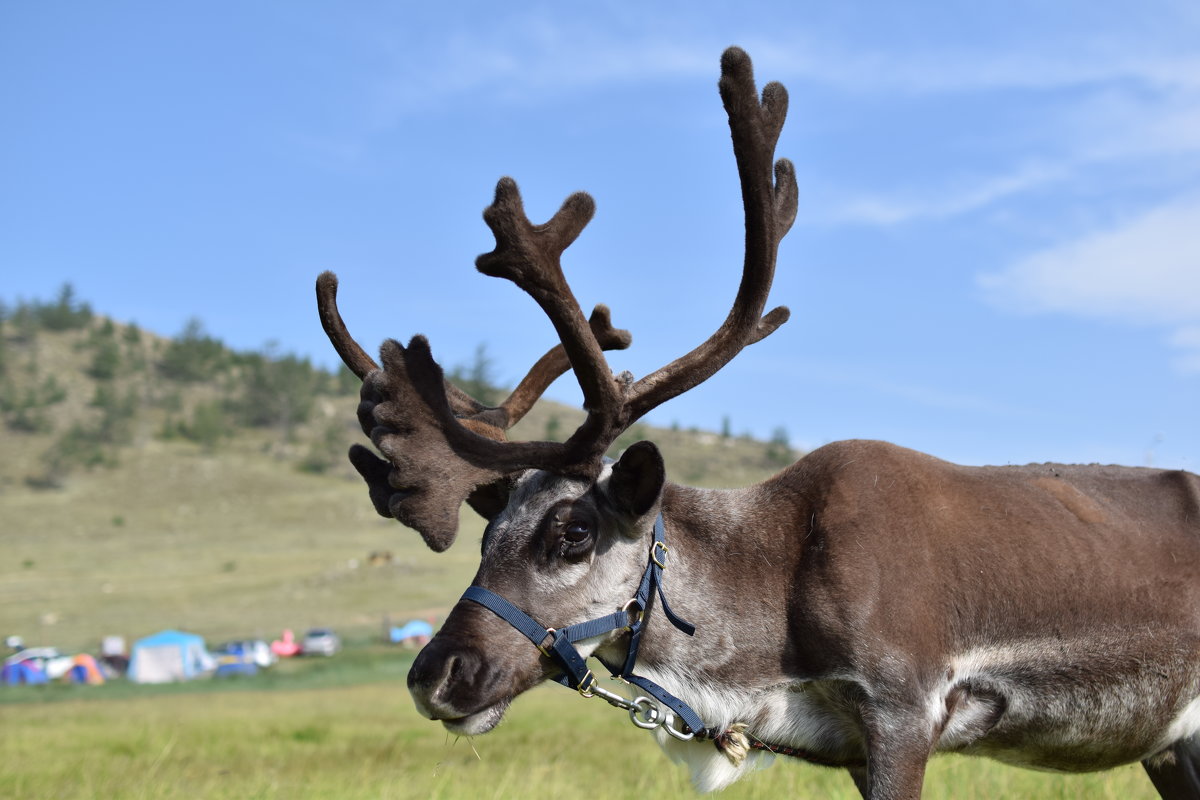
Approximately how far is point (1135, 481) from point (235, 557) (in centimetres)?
9434

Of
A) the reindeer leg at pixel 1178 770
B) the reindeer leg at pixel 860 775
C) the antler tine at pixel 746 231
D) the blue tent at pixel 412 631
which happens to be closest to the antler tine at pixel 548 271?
the antler tine at pixel 746 231

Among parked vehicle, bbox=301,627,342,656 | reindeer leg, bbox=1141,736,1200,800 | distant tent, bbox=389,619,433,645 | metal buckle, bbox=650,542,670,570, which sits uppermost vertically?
metal buckle, bbox=650,542,670,570

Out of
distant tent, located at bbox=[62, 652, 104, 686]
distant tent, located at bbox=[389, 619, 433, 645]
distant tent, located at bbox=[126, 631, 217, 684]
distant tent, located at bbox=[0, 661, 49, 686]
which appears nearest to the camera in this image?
distant tent, located at bbox=[0, 661, 49, 686]

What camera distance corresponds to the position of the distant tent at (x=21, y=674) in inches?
2051

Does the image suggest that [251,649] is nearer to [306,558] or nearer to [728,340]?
[306,558]

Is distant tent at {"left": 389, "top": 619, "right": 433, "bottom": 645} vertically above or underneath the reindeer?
underneath

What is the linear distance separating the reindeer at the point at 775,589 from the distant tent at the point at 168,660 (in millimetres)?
52893

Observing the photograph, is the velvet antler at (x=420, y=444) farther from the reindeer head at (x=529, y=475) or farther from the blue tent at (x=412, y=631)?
the blue tent at (x=412, y=631)

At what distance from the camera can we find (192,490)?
120312mm

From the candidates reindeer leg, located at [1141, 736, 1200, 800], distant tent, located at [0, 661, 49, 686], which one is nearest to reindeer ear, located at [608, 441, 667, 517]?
reindeer leg, located at [1141, 736, 1200, 800]

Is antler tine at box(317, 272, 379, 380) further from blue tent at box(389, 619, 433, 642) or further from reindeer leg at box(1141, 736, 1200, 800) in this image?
blue tent at box(389, 619, 433, 642)

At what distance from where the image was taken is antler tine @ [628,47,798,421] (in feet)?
18.9

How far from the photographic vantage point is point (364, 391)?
19.3 ft

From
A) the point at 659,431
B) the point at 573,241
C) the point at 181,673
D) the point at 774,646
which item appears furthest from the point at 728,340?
the point at 659,431
